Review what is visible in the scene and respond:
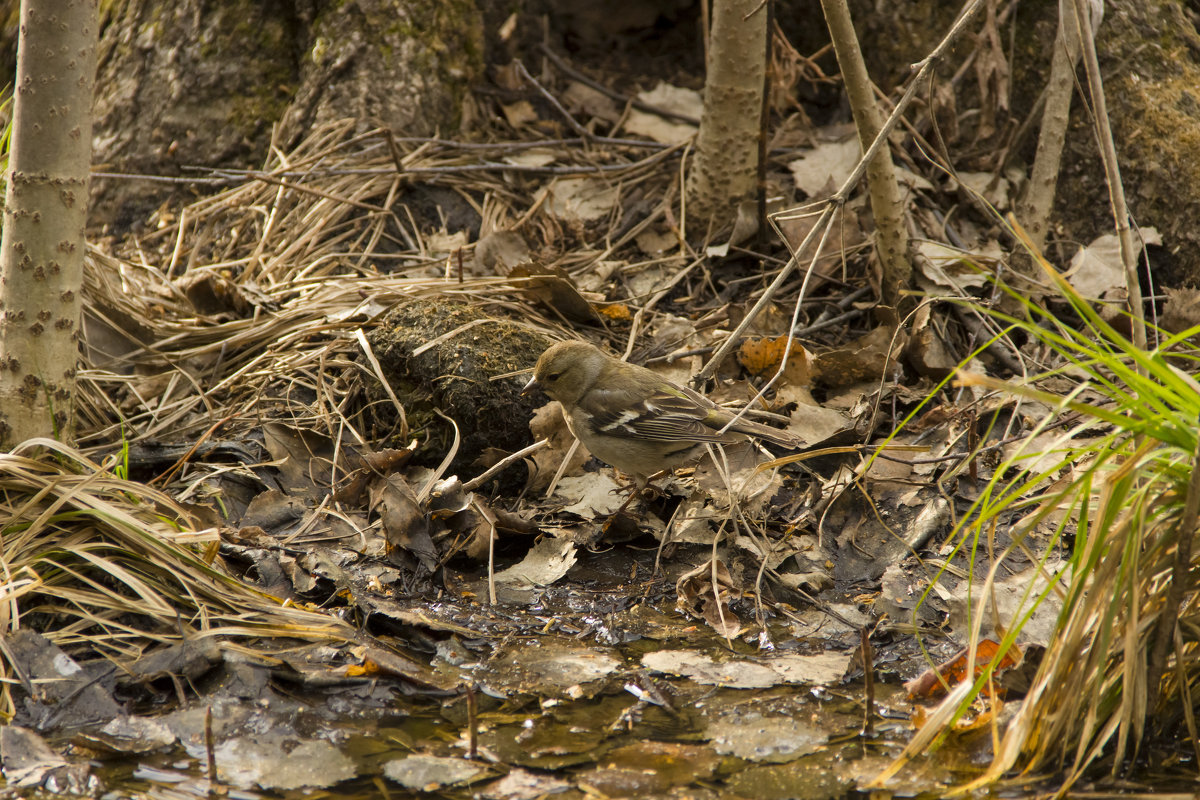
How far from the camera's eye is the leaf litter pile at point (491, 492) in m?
3.23

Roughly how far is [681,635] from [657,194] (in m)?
3.84

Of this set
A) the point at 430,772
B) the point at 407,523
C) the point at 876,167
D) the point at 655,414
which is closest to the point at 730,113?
the point at 876,167

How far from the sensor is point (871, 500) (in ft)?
14.8

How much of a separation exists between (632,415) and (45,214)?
2.67m

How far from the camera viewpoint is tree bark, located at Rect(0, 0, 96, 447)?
152 inches

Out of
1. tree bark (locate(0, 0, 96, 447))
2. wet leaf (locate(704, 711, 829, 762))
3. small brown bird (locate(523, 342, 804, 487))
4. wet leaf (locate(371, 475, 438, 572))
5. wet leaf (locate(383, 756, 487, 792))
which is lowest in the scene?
wet leaf (locate(383, 756, 487, 792))

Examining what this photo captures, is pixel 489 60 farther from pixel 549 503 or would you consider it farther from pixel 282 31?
pixel 549 503

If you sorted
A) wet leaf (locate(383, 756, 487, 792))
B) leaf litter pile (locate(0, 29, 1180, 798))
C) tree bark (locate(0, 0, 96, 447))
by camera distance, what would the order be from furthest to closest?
tree bark (locate(0, 0, 96, 447)) → leaf litter pile (locate(0, 29, 1180, 798)) → wet leaf (locate(383, 756, 487, 792))

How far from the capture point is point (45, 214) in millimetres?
3998

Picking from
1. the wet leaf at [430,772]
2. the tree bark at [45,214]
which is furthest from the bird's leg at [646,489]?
the tree bark at [45,214]

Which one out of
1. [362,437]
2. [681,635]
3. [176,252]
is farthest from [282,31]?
[681,635]

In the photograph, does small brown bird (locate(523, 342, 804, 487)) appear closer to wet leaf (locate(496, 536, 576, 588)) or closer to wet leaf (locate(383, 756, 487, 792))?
wet leaf (locate(496, 536, 576, 588))

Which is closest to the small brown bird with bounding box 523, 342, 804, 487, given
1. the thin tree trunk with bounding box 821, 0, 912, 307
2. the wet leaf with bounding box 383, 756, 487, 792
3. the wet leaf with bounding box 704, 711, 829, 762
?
the thin tree trunk with bounding box 821, 0, 912, 307

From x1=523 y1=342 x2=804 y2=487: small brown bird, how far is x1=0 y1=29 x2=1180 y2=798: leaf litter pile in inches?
8.2
